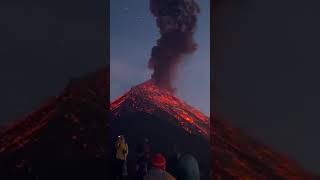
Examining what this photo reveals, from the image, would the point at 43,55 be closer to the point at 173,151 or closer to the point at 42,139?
the point at 42,139

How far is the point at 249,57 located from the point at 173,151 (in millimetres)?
2003

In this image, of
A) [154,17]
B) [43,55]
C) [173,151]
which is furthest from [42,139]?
[154,17]

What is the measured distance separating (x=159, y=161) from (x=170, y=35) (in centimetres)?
213

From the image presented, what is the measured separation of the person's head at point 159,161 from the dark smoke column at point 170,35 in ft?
3.72

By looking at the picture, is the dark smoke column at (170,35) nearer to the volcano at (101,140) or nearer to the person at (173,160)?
the volcano at (101,140)

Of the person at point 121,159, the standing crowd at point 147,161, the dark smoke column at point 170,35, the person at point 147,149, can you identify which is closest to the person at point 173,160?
the standing crowd at point 147,161

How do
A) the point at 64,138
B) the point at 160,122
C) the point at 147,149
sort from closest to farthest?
the point at 64,138, the point at 147,149, the point at 160,122

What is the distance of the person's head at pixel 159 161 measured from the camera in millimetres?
9109

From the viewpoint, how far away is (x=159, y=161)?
912 centimetres

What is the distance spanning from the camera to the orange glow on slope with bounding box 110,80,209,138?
9.20m

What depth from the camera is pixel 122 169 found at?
9.14 metres

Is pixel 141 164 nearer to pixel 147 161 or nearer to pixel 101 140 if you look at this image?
pixel 147 161

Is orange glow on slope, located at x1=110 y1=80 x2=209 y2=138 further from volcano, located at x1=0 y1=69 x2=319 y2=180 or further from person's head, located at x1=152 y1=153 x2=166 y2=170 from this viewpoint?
person's head, located at x1=152 y1=153 x2=166 y2=170

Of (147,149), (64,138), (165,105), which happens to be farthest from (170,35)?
(64,138)
